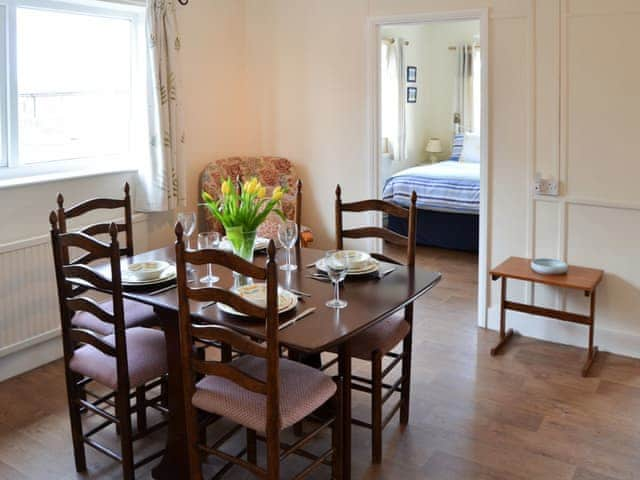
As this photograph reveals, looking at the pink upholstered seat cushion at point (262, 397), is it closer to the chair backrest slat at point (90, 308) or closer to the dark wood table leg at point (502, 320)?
the chair backrest slat at point (90, 308)

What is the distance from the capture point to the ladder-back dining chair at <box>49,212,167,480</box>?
2543mm

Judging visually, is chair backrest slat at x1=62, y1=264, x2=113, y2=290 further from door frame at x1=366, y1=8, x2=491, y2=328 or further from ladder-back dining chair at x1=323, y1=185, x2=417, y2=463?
door frame at x1=366, y1=8, x2=491, y2=328

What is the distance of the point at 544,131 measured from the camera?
4.02 meters

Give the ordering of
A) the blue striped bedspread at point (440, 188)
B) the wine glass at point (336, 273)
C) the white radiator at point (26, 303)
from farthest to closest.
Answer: the blue striped bedspread at point (440, 188)
the white radiator at point (26, 303)
the wine glass at point (336, 273)

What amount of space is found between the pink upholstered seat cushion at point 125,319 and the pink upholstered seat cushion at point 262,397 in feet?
2.53

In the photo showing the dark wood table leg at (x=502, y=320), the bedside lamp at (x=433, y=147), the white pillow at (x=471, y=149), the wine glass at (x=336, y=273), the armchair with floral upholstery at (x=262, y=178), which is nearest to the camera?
the wine glass at (x=336, y=273)

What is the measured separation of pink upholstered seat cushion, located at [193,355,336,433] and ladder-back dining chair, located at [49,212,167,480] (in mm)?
349

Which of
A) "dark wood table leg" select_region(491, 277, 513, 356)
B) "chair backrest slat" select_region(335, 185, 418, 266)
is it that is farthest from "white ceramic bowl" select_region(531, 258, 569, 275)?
"chair backrest slat" select_region(335, 185, 418, 266)

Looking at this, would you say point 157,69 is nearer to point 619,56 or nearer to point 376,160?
point 376,160

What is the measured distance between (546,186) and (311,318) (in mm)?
2206

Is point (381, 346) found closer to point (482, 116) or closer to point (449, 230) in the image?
point (482, 116)

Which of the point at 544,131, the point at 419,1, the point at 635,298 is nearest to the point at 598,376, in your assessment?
the point at 635,298

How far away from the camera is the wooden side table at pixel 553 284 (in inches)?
147

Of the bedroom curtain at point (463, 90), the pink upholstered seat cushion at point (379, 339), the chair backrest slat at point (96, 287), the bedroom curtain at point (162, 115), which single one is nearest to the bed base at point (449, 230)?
the bedroom curtain at point (463, 90)
